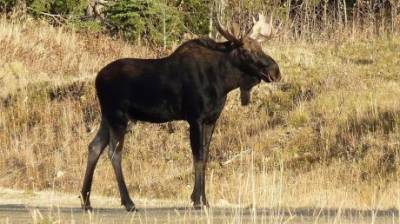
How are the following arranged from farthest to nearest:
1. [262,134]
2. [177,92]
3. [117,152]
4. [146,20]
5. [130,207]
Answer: [146,20] < [262,134] < [177,92] < [117,152] < [130,207]

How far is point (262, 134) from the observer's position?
17547 mm

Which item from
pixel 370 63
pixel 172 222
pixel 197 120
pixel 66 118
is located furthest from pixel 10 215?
pixel 370 63

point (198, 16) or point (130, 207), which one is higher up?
point (198, 16)

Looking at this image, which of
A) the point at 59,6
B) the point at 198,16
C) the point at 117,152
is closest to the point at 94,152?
the point at 117,152

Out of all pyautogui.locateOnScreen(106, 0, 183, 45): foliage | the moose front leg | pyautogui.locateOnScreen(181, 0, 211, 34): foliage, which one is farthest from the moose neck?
pyautogui.locateOnScreen(181, 0, 211, 34): foliage

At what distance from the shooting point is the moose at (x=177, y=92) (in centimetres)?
999

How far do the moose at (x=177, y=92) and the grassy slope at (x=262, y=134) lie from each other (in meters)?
2.82

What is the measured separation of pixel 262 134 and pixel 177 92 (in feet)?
24.6

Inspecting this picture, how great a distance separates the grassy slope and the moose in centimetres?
282

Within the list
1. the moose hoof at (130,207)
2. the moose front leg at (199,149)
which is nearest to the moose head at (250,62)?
the moose front leg at (199,149)

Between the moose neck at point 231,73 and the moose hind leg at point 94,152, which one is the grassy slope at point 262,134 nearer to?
the moose neck at point 231,73

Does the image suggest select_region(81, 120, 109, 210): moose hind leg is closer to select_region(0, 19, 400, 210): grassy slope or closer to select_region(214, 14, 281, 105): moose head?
select_region(214, 14, 281, 105): moose head

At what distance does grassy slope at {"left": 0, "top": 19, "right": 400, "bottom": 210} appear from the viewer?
1543 cm

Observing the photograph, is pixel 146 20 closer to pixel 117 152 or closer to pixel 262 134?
pixel 262 134
